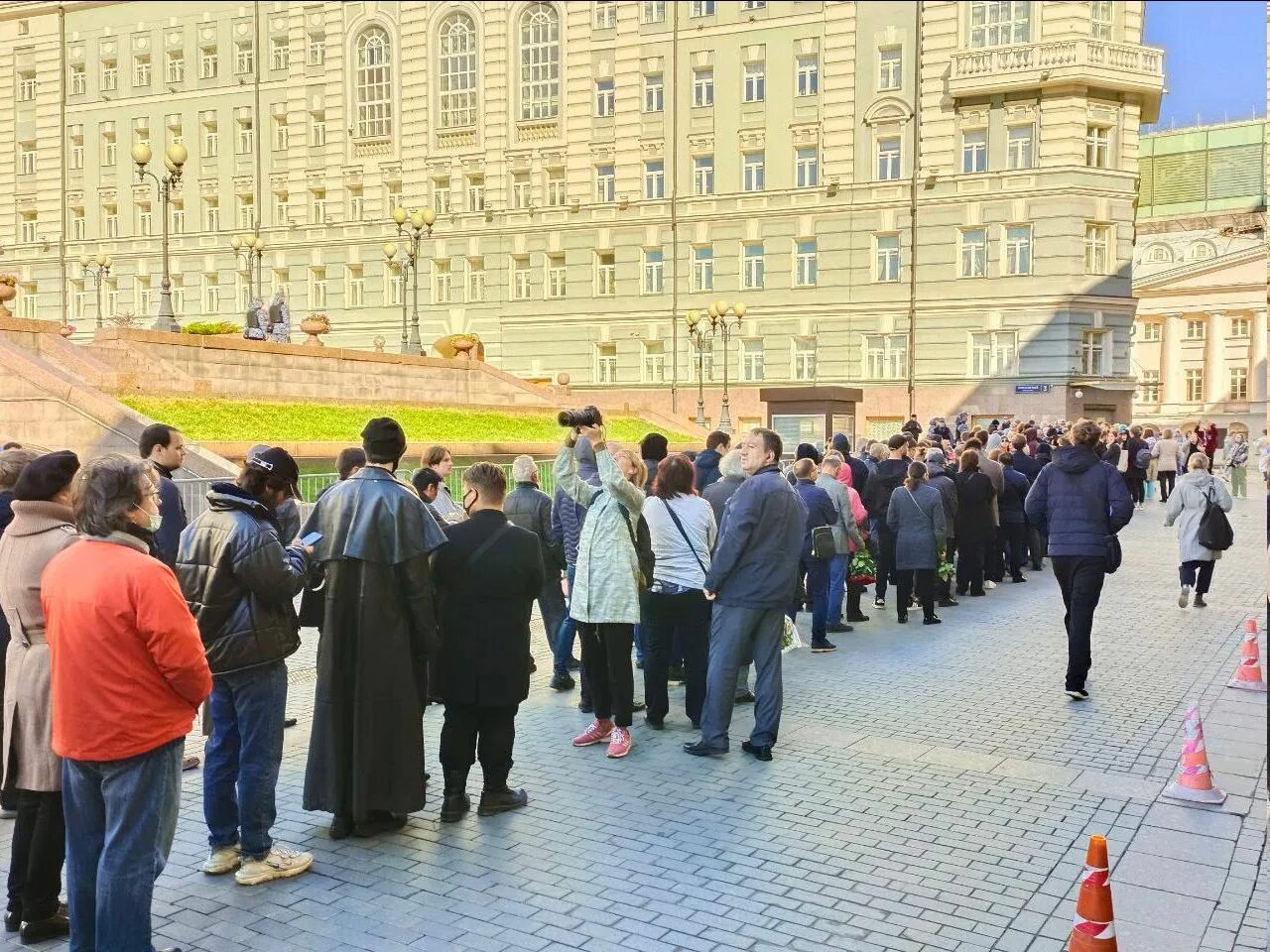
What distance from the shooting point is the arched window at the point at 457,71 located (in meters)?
51.9

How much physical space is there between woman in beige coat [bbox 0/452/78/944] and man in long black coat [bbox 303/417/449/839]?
136 centimetres

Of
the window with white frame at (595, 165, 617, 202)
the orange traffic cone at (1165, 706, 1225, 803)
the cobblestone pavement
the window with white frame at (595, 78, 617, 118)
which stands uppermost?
the window with white frame at (595, 78, 617, 118)

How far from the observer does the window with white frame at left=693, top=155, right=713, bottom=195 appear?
48531 mm

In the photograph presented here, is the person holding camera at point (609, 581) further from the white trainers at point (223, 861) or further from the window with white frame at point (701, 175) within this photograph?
the window with white frame at point (701, 175)

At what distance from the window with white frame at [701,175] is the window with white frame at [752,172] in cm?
142

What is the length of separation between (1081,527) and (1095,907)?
224 inches

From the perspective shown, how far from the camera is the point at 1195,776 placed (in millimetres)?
7301

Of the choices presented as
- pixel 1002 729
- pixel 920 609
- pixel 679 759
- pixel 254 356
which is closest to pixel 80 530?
pixel 679 759

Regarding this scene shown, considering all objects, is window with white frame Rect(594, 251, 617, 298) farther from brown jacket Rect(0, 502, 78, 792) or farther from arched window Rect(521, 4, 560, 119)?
brown jacket Rect(0, 502, 78, 792)

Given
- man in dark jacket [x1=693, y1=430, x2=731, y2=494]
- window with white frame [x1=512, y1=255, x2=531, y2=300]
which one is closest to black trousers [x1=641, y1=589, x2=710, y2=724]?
man in dark jacket [x1=693, y1=430, x2=731, y2=494]

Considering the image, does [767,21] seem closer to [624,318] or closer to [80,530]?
[624,318]

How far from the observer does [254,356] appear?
A: 2616cm

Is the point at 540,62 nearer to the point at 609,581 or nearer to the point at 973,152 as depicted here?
the point at 973,152

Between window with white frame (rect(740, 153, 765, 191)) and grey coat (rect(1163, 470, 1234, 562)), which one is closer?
grey coat (rect(1163, 470, 1234, 562))
